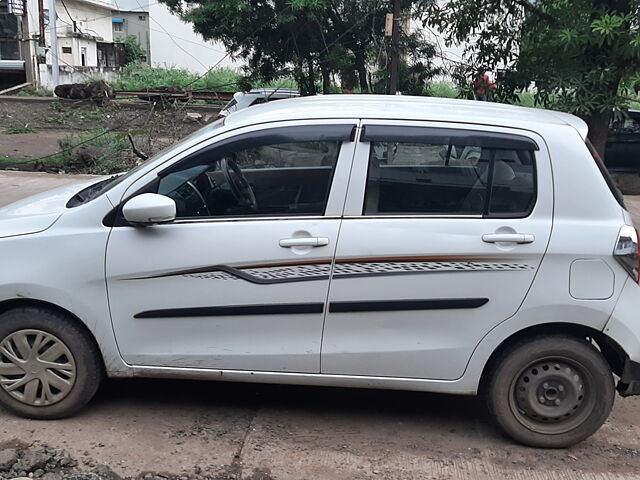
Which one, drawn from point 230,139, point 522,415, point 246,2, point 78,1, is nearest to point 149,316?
point 230,139

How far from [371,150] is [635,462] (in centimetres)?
228

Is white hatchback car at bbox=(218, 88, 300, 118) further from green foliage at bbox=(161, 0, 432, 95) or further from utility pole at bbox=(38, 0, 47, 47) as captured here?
utility pole at bbox=(38, 0, 47, 47)

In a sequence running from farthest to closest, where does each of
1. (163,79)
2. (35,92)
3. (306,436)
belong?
(163,79)
(35,92)
(306,436)

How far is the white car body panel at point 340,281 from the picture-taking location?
3357mm

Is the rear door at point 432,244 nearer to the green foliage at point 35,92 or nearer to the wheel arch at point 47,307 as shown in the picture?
the wheel arch at point 47,307

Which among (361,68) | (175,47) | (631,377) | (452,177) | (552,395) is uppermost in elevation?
(175,47)

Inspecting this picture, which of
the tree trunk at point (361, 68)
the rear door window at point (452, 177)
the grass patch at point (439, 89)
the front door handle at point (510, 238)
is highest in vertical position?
the tree trunk at point (361, 68)

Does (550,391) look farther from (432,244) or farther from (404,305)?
(432,244)

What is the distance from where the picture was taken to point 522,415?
359cm

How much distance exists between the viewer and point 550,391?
3537 millimetres

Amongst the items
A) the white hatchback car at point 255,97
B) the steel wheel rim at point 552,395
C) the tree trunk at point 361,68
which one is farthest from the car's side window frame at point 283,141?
the tree trunk at point 361,68

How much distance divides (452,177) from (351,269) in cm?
76

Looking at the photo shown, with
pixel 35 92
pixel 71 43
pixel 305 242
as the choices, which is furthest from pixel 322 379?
pixel 71 43

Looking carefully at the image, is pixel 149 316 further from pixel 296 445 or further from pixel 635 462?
pixel 635 462
